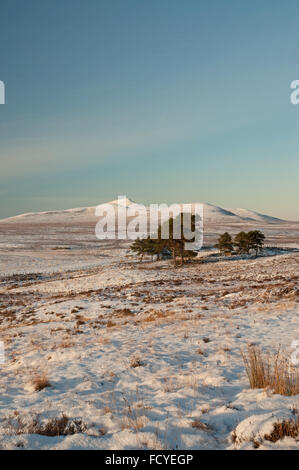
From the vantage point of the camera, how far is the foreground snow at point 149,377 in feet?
15.3

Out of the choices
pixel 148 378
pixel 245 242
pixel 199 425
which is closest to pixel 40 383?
pixel 148 378

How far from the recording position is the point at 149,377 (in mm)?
7262

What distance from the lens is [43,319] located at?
17.3 m

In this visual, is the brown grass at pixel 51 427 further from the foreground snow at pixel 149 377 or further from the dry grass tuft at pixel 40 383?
the dry grass tuft at pixel 40 383

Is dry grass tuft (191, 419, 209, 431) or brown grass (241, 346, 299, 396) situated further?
brown grass (241, 346, 299, 396)

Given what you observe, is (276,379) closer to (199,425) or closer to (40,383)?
(199,425)

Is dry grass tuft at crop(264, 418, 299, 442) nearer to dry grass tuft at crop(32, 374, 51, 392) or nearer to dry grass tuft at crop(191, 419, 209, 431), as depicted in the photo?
dry grass tuft at crop(191, 419, 209, 431)

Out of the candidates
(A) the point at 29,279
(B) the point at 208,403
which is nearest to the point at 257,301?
(B) the point at 208,403

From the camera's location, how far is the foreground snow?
4.66 meters

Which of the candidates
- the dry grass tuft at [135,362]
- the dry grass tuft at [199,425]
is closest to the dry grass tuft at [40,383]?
the dry grass tuft at [135,362]

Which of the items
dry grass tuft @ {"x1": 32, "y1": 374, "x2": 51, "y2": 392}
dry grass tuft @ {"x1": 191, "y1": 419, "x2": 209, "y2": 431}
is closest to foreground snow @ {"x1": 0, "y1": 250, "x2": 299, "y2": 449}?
dry grass tuft @ {"x1": 191, "y1": 419, "x2": 209, "y2": 431}
